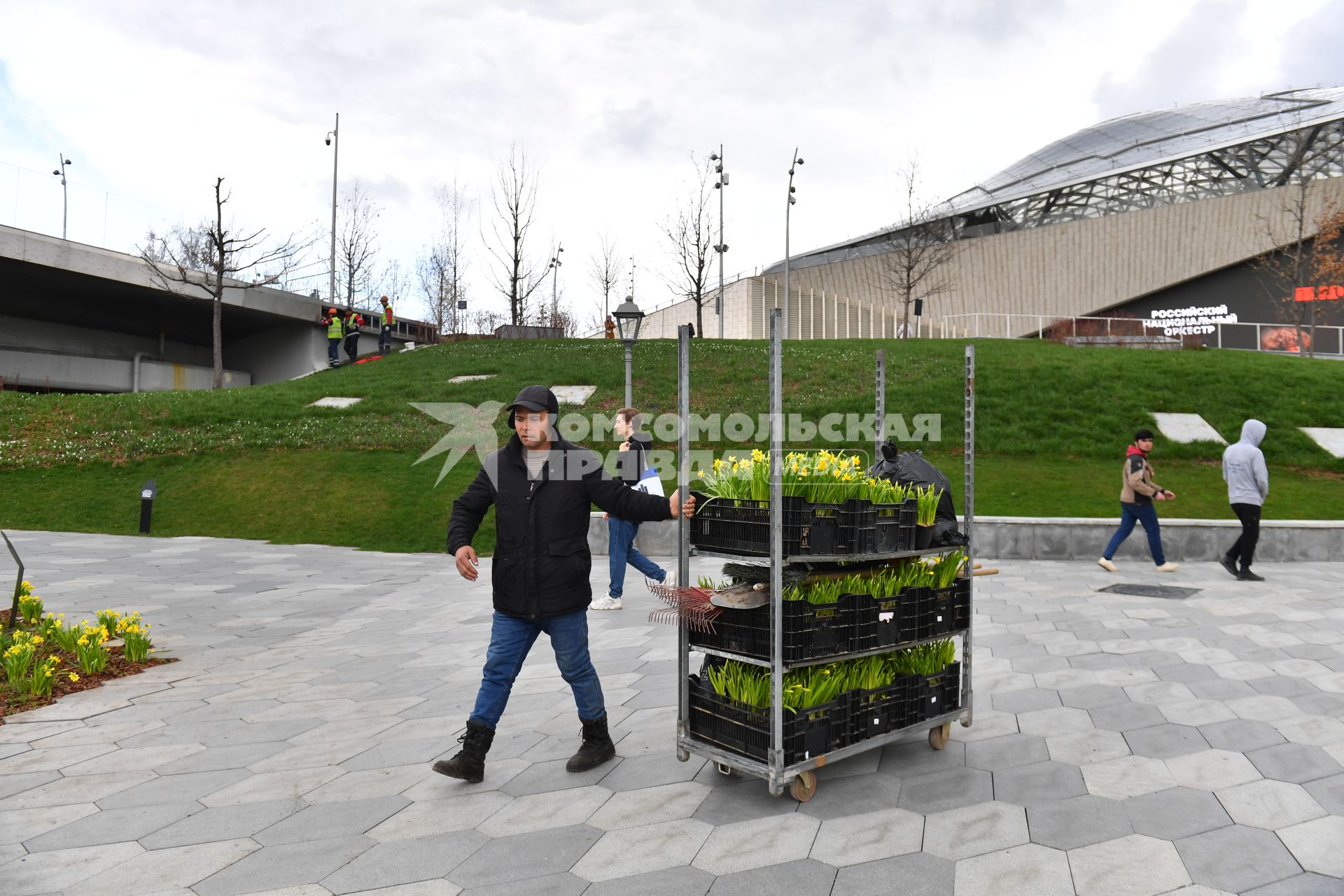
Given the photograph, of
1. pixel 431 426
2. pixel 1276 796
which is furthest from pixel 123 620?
pixel 431 426

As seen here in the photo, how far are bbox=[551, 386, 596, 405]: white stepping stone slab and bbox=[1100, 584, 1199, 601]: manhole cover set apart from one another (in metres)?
14.2

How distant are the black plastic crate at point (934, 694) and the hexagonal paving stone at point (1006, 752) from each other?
0.25 meters

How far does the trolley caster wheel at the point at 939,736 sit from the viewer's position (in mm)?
4590

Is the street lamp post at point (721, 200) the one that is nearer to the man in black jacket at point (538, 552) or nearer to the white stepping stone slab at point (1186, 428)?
the white stepping stone slab at point (1186, 428)

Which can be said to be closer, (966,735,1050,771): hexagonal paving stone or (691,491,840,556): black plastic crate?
(691,491,840,556): black plastic crate

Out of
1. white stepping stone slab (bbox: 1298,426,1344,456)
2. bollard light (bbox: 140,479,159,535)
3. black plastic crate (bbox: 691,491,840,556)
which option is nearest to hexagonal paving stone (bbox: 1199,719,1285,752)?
black plastic crate (bbox: 691,491,840,556)

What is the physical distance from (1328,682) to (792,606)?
14.4ft

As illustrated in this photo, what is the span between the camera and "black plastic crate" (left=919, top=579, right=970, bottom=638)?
4520 millimetres

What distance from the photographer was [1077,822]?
365 cm

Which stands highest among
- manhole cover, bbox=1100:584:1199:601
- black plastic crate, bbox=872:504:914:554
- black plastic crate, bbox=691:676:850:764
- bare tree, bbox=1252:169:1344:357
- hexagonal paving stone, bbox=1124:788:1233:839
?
bare tree, bbox=1252:169:1344:357

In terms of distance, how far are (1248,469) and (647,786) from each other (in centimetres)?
921

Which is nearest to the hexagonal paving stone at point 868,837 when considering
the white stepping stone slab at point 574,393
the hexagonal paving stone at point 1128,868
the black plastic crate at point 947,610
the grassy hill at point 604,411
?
the hexagonal paving stone at point 1128,868

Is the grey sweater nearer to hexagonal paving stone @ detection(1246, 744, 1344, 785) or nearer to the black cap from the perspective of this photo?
hexagonal paving stone @ detection(1246, 744, 1344, 785)

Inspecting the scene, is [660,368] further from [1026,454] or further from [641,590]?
[641,590]
